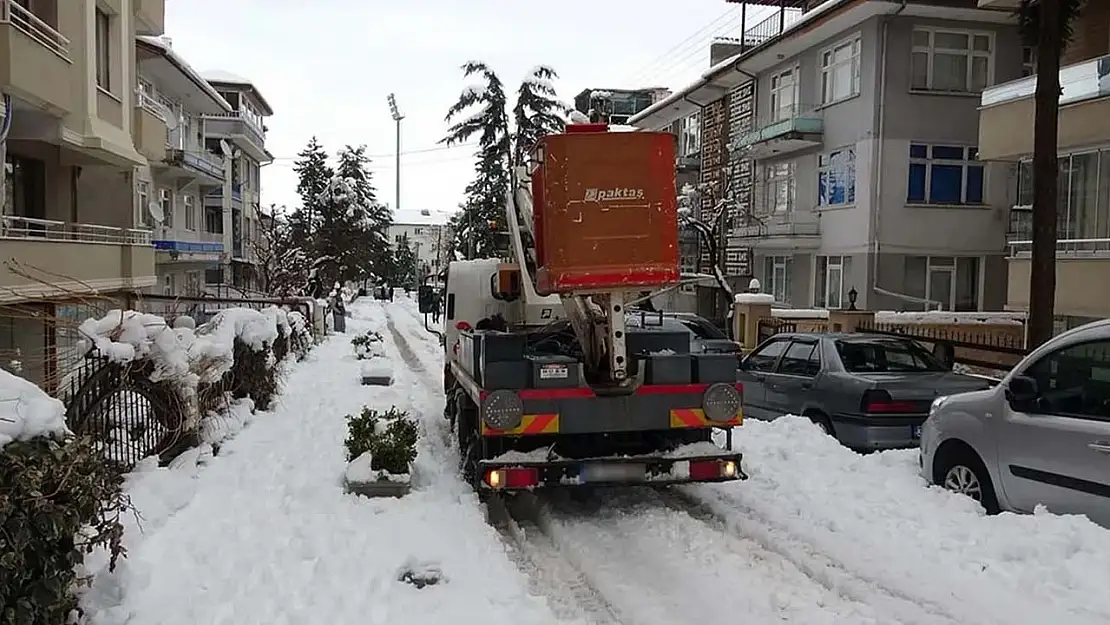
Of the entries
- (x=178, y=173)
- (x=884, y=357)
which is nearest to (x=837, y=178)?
(x=884, y=357)

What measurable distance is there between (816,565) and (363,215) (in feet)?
200

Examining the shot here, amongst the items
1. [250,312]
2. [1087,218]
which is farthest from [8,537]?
[1087,218]

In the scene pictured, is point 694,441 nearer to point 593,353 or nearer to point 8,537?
point 593,353

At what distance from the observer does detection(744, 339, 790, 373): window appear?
11.6 metres

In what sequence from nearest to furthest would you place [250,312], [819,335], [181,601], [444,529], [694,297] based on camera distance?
[181,601] < [444,529] < [819,335] < [250,312] < [694,297]

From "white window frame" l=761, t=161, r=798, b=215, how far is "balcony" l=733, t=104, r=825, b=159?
0.50 meters

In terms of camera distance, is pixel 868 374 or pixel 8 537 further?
pixel 868 374

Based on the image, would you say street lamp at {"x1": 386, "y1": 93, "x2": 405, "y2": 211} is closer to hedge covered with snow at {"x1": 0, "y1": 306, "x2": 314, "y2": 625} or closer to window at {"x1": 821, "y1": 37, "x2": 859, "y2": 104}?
window at {"x1": 821, "y1": 37, "x2": 859, "y2": 104}

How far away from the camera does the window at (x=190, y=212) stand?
1502 inches

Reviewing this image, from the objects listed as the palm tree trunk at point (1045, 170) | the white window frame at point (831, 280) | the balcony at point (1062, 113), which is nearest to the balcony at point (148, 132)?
the white window frame at point (831, 280)

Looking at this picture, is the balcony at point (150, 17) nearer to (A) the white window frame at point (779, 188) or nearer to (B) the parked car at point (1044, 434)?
(A) the white window frame at point (779, 188)

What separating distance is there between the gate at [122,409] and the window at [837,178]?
20229 mm

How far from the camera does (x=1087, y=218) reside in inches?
644

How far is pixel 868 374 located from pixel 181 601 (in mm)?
A: 7458
